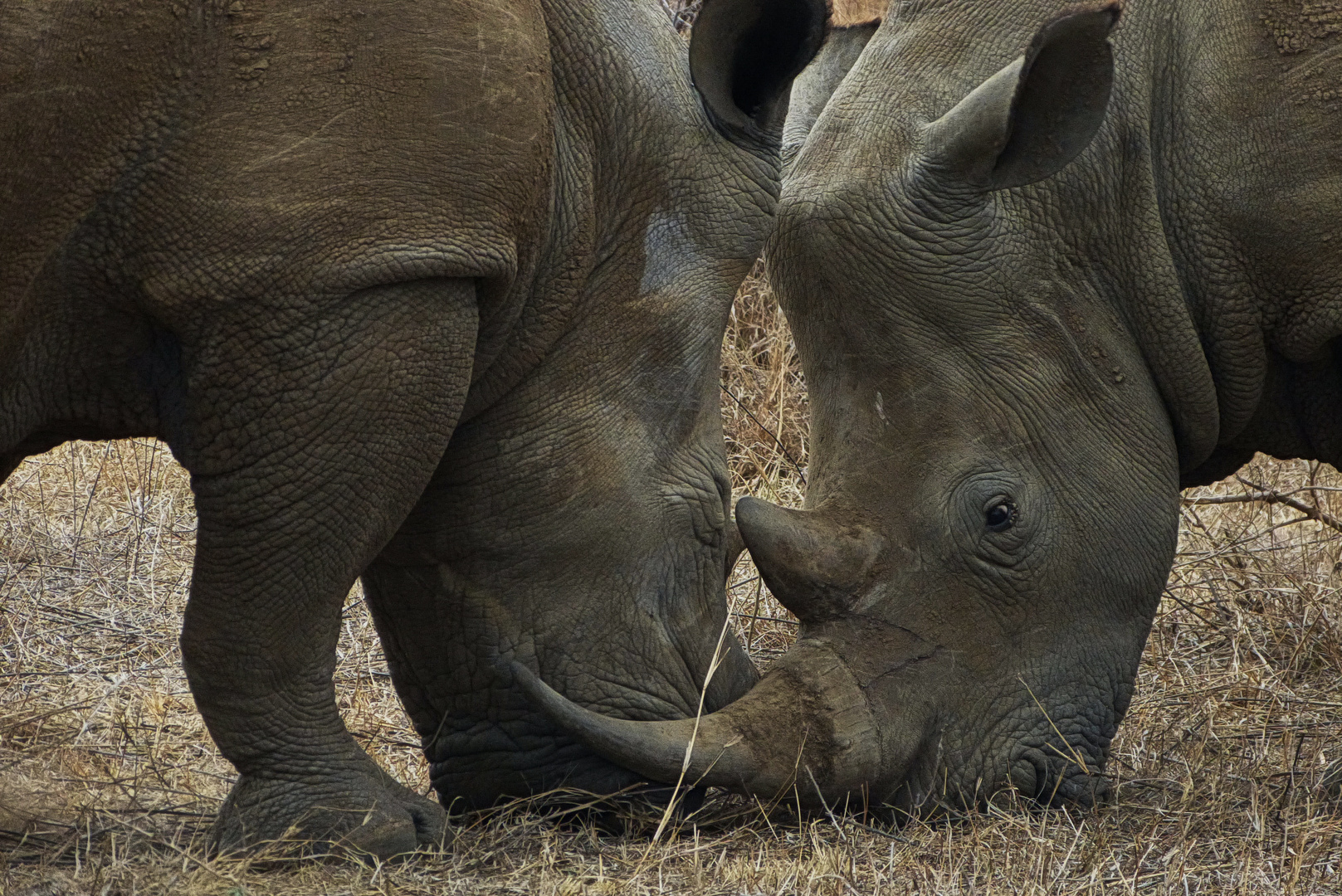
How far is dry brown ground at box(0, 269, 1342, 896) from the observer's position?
3.96 metres

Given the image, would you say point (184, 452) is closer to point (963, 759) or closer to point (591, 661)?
point (591, 661)

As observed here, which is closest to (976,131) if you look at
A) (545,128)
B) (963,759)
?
(545,128)

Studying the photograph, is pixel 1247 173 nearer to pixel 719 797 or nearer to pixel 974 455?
pixel 974 455

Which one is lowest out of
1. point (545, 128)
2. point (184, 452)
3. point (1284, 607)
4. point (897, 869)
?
point (897, 869)

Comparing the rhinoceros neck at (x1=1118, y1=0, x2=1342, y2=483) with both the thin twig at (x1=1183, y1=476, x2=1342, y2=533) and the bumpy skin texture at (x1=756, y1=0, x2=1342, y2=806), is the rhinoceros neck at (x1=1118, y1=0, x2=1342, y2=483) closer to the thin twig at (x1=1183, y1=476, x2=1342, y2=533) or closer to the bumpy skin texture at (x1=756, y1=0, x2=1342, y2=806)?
the bumpy skin texture at (x1=756, y1=0, x2=1342, y2=806)

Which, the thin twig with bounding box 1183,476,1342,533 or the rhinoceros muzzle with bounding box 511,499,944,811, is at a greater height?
the thin twig with bounding box 1183,476,1342,533

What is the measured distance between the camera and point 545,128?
3857 mm

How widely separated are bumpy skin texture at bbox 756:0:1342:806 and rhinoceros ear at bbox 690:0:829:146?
39 cm

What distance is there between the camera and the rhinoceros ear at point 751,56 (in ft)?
13.4

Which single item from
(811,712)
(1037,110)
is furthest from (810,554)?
(1037,110)

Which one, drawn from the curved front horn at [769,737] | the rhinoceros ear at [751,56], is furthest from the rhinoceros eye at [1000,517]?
the rhinoceros ear at [751,56]

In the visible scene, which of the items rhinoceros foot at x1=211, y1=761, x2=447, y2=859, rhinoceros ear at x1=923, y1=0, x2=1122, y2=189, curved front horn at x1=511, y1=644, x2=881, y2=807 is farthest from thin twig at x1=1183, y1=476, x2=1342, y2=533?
rhinoceros foot at x1=211, y1=761, x2=447, y2=859

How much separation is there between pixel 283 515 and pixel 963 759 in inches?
64.8

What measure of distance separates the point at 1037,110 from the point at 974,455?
0.77m
